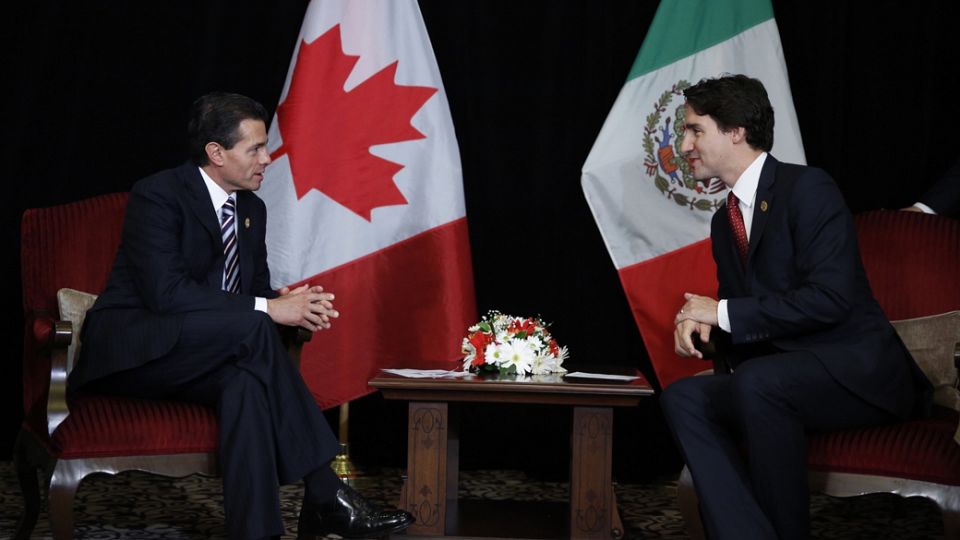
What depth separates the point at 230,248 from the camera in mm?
3527

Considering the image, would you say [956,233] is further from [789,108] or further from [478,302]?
[478,302]

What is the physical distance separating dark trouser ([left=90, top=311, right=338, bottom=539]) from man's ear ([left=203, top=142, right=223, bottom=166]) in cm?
54

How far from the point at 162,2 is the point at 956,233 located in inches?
127

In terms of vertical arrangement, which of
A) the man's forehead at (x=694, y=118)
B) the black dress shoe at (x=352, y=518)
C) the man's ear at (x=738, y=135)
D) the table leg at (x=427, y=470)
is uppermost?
the man's forehead at (x=694, y=118)

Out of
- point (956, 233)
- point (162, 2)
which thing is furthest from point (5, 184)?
point (956, 233)

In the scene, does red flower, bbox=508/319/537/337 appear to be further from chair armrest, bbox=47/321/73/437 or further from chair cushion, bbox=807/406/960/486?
chair armrest, bbox=47/321/73/437

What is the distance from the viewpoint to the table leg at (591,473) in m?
3.23

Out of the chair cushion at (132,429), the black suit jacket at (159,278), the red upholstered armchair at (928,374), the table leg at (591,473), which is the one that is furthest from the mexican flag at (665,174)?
the chair cushion at (132,429)

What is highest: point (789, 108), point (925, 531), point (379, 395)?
point (789, 108)

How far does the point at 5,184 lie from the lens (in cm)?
462

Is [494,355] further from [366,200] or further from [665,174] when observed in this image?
[665,174]

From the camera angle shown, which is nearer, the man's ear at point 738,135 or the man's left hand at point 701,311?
the man's left hand at point 701,311

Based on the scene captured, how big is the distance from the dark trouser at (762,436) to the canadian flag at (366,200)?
4.72ft

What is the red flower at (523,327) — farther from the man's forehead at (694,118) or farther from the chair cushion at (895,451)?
the chair cushion at (895,451)
